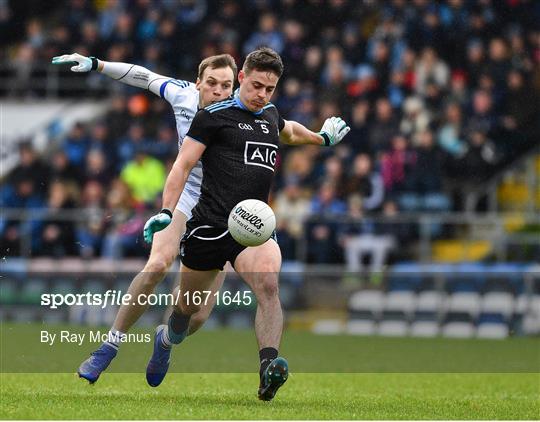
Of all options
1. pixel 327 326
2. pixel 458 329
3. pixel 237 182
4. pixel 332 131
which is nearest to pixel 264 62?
pixel 237 182

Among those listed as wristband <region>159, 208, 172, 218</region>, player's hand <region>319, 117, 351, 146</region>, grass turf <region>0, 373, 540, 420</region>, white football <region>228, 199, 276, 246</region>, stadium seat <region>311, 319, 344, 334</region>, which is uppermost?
player's hand <region>319, 117, 351, 146</region>

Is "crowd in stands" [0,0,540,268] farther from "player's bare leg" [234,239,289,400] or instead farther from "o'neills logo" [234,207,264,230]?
→ "o'neills logo" [234,207,264,230]

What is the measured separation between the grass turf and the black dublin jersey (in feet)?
4.19

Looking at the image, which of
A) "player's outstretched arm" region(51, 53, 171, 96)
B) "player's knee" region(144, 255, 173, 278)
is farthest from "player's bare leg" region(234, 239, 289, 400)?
"player's outstretched arm" region(51, 53, 171, 96)

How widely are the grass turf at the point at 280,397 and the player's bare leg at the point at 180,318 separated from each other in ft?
0.55

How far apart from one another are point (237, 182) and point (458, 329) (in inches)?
374

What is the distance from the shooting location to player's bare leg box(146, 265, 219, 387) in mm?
9375

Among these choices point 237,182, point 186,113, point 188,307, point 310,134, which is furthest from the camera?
point 186,113

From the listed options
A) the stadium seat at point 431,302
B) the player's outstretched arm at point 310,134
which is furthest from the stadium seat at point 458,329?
the player's outstretched arm at point 310,134

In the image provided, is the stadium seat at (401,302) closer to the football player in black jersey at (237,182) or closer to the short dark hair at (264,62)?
the football player in black jersey at (237,182)

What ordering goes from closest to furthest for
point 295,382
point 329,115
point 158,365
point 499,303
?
point 158,365 → point 295,382 → point 499,303 → point 329,115

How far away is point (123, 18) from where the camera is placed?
82.6 ft

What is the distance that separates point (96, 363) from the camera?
942cm

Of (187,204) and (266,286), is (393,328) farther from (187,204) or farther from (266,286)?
(266,286)
